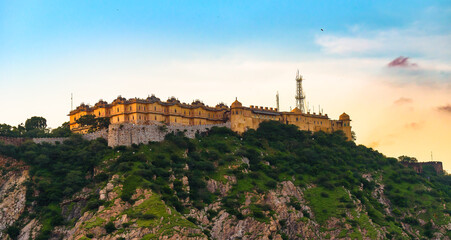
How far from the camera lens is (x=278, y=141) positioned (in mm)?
112812

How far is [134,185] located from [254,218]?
16.8 meters

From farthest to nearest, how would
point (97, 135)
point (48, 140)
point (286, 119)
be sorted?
point (286, 119) → point (97, 135) → point (48, 140)

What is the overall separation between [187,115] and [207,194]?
1016 inches

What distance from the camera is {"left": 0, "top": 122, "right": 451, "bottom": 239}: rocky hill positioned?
81.7m

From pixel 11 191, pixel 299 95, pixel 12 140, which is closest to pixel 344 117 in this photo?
pixel 299 95

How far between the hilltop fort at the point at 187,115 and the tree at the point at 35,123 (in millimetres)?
4866

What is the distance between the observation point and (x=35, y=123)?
113625mm

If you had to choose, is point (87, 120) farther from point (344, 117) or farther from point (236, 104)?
point (344, 117)

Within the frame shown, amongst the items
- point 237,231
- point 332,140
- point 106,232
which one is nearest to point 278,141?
point 332,140

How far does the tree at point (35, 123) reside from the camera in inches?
4419

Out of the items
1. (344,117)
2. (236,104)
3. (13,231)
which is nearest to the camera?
(13,231)

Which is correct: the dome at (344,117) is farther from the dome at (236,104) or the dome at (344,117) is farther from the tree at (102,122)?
the tree at (102,122)

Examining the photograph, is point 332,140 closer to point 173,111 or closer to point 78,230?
point 173,111

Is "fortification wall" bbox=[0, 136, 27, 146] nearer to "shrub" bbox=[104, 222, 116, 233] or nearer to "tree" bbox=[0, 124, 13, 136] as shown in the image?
"tree" bbox=[0, 124, 13, 136]
